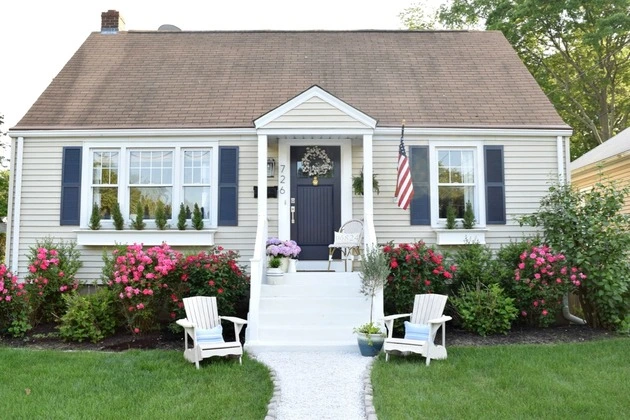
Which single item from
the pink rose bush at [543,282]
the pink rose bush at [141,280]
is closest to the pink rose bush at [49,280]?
the pink rose bush at [141,280]

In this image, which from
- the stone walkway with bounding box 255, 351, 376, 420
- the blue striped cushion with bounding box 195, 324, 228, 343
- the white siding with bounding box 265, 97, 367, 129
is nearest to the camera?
the stone walkway with bounding box 255, 351, 376, 420

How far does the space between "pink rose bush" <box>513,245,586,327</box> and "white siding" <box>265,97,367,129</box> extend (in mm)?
3480

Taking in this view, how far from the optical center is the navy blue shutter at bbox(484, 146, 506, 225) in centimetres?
871

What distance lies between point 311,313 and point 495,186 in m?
4.17

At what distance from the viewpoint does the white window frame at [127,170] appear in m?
8.70

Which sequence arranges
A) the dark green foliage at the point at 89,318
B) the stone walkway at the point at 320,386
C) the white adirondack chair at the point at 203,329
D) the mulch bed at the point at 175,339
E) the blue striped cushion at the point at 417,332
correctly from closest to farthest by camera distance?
1. the stone walkway at the point at 320,386
2. the white adirondack chair at the point at 203,329
3. the blue striped cushion at the point at 417,332
4. the mulch bed at the point at 175,339
5. the dark green foliage at the point at 89,318

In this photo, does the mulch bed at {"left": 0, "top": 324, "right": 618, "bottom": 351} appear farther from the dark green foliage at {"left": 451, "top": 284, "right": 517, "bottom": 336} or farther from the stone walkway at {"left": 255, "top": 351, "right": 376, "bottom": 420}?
the stone walkway at {"left": 255, "top": 351, "right": 376, "bottom": 420}

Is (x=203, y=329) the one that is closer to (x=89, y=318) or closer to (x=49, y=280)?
(x=89, y=318)

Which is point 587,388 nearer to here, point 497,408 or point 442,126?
point 497,408

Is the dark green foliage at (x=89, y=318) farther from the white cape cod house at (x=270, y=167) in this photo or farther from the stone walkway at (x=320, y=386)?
the stone walkway at (x=320, y=386)

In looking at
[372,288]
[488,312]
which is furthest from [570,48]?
Answer: [372,288]

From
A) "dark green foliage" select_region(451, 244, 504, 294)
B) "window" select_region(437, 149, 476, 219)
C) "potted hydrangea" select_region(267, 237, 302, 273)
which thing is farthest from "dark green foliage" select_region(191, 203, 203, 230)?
"dark green foliage" select_region(451, 244, 504, 294)

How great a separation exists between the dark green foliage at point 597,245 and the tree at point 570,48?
1025 centimetres

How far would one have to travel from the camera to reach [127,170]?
880 cm
